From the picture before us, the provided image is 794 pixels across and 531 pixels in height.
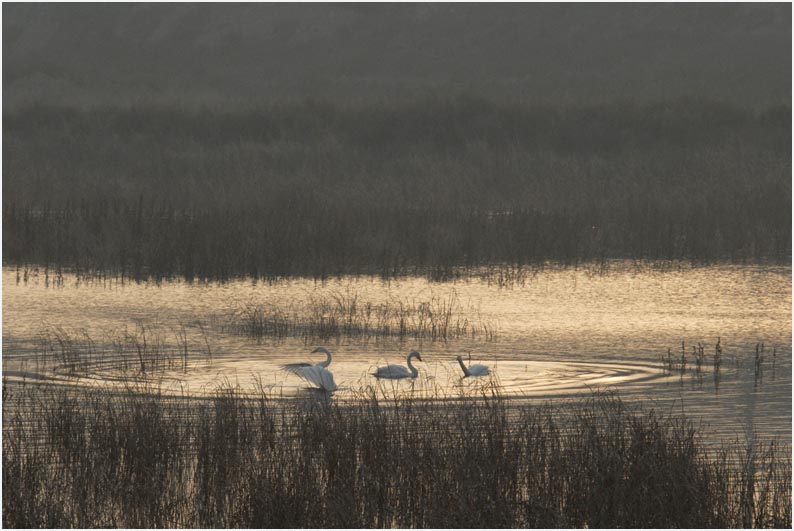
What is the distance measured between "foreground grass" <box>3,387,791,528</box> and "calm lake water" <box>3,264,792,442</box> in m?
1.92

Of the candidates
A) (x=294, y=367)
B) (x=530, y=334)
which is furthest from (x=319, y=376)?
(x=530, y=334)

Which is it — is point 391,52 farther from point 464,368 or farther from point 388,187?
point 464,368

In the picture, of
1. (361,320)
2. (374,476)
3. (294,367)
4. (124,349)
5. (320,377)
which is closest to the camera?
(374,476)

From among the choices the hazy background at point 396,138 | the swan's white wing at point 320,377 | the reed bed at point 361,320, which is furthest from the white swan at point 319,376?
the hazy background at point 396,138

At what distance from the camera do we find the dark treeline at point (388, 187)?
747 inches

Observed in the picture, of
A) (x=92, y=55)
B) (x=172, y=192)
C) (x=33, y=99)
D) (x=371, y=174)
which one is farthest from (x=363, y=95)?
(x=92, y=55)

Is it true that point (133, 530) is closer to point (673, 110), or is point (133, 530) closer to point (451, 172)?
point (451, 172)

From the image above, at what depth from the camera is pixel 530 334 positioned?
1371 cm

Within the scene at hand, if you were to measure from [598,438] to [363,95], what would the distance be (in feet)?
110

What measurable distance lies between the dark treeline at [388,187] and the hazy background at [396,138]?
0.07 metres

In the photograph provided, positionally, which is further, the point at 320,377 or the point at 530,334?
the point at 530,334

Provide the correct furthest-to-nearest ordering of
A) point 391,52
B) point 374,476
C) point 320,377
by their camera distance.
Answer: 1. point 391,52
2. point 320,377
3. point 374,476

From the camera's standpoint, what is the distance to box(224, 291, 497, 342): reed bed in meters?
13.7

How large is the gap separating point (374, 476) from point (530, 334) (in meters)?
6.23
